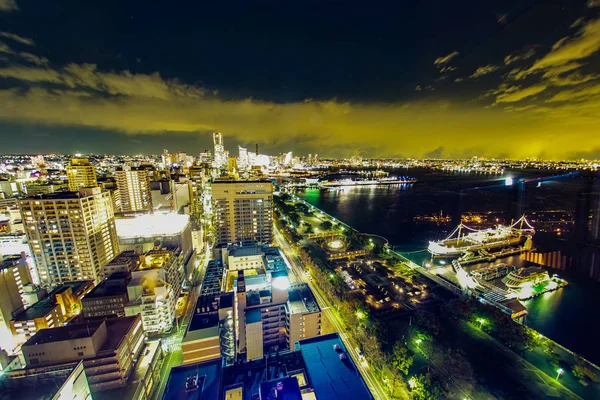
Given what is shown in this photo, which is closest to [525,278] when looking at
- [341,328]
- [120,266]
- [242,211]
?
[341,328]

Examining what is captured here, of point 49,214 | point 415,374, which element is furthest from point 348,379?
point 49,214

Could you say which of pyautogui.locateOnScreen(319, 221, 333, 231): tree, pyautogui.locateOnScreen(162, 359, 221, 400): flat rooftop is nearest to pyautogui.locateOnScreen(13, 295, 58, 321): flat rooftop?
pyautogui.locateOnScreen(162, 359, 221, 400): flat rooftop

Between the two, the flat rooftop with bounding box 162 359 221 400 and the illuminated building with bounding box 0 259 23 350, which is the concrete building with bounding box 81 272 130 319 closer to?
the illuminated building with bounding box 0 259 23 350

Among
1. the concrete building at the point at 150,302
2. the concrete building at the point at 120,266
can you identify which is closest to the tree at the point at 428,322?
the concrete building at the point at 150,302

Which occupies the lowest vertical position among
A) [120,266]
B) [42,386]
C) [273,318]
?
[273,318]

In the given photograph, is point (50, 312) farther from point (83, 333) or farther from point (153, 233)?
point (153, 233)

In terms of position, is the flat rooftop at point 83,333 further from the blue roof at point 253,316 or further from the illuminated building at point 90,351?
the blue roof at point 253,316
